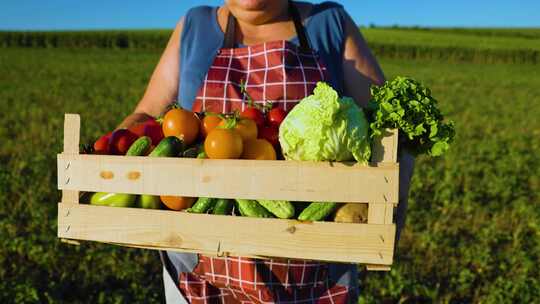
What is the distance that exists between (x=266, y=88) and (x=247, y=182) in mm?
799

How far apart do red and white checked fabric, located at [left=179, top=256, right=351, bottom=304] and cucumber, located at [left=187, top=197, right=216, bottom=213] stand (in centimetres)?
53

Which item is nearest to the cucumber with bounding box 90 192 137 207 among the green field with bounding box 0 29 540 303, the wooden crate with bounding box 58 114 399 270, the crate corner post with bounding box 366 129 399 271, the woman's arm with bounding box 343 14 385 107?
the wooden crate with bounding box 58 114 399 270

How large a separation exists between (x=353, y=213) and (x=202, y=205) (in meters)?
0.55

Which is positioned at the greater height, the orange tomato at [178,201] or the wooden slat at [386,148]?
the wooden slat at [386,148]

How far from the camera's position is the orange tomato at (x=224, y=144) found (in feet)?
6.20

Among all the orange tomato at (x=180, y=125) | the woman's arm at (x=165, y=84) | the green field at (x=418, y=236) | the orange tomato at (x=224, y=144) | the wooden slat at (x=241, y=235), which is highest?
the woman's arm at (x=165, y=84)

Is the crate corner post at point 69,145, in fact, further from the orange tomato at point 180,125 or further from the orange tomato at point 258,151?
the orange tomato at point 258,151

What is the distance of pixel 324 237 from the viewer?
1879mm

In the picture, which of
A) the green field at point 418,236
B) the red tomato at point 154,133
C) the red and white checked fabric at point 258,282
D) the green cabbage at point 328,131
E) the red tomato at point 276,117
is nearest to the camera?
the green cabbage at point 328,131

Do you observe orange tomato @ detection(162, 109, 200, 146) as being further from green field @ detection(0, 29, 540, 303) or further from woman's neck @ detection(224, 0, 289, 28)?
green field @ detection(0, 29, 540, 303)

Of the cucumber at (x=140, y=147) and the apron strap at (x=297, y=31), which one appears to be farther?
the apron strap at (x=297, y=31)

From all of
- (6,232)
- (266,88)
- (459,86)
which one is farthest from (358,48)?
(459,86)

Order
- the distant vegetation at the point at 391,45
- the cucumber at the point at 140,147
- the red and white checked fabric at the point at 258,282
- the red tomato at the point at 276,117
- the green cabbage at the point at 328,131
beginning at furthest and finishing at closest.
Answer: the distant vegetation at the point at 391,45
the red and white checked fabric at the point at 258,282
the red tomato at the point at 276,117
the cucumber at the point at 140,147
the green cabbage at the point at 328,131

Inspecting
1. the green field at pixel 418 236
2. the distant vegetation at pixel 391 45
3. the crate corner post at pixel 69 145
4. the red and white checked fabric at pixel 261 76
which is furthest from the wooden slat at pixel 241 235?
the distant vegetation at pixel 391 45
